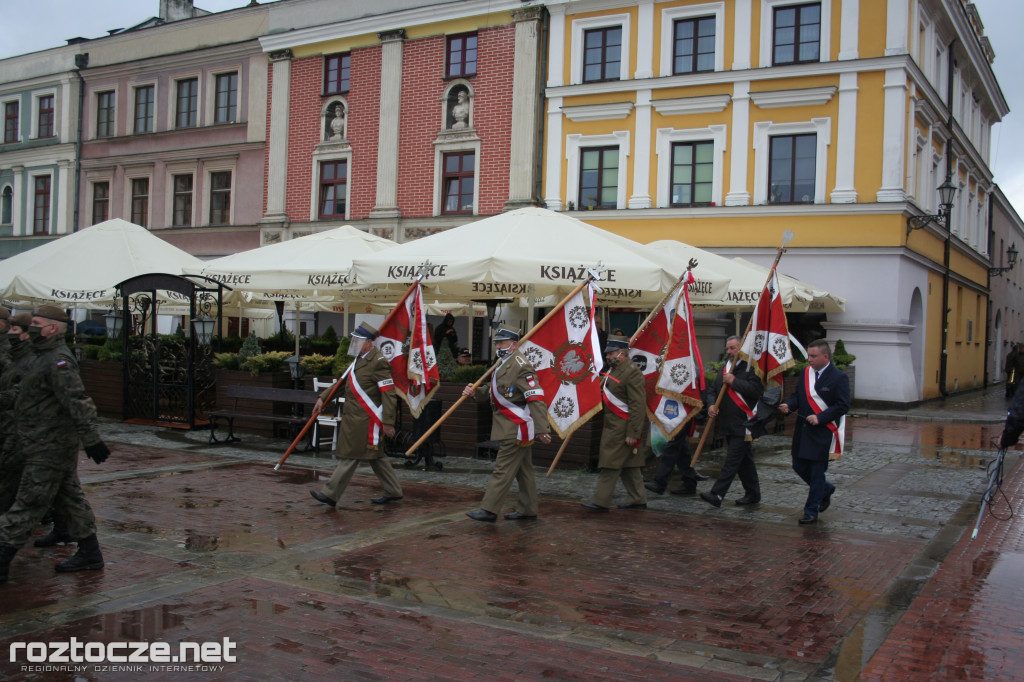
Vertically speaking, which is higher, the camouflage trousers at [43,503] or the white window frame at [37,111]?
the white window frame at [37,111]

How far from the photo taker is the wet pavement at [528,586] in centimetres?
504

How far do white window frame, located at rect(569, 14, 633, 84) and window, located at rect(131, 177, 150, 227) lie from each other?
55.2ft

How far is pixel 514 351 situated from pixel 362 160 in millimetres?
20815

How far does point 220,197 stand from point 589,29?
14158 millimetres

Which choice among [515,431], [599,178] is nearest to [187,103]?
[599,178]

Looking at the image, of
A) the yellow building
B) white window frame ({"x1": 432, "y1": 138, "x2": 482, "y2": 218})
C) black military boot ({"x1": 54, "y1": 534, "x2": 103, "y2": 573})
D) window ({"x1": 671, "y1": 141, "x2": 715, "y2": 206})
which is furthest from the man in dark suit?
white window frame ({"x1": 432, "y1": 138, "x2": 482, "y2": 218})

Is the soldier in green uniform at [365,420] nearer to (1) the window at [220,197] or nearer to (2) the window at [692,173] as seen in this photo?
(2) the window at [692,173]

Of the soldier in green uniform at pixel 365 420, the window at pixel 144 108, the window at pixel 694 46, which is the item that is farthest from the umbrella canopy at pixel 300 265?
the window at pixel 144 108

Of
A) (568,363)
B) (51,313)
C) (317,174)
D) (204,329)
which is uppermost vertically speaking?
(317,174)

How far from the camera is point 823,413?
8742 millimetres

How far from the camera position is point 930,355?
25906 mm

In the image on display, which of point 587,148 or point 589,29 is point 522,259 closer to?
point 587,148

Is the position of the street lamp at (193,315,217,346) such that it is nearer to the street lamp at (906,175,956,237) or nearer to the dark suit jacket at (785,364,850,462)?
the dark suit jacket at (785,364,850,462)

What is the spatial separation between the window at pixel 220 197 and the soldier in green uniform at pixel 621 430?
80.6 ft
